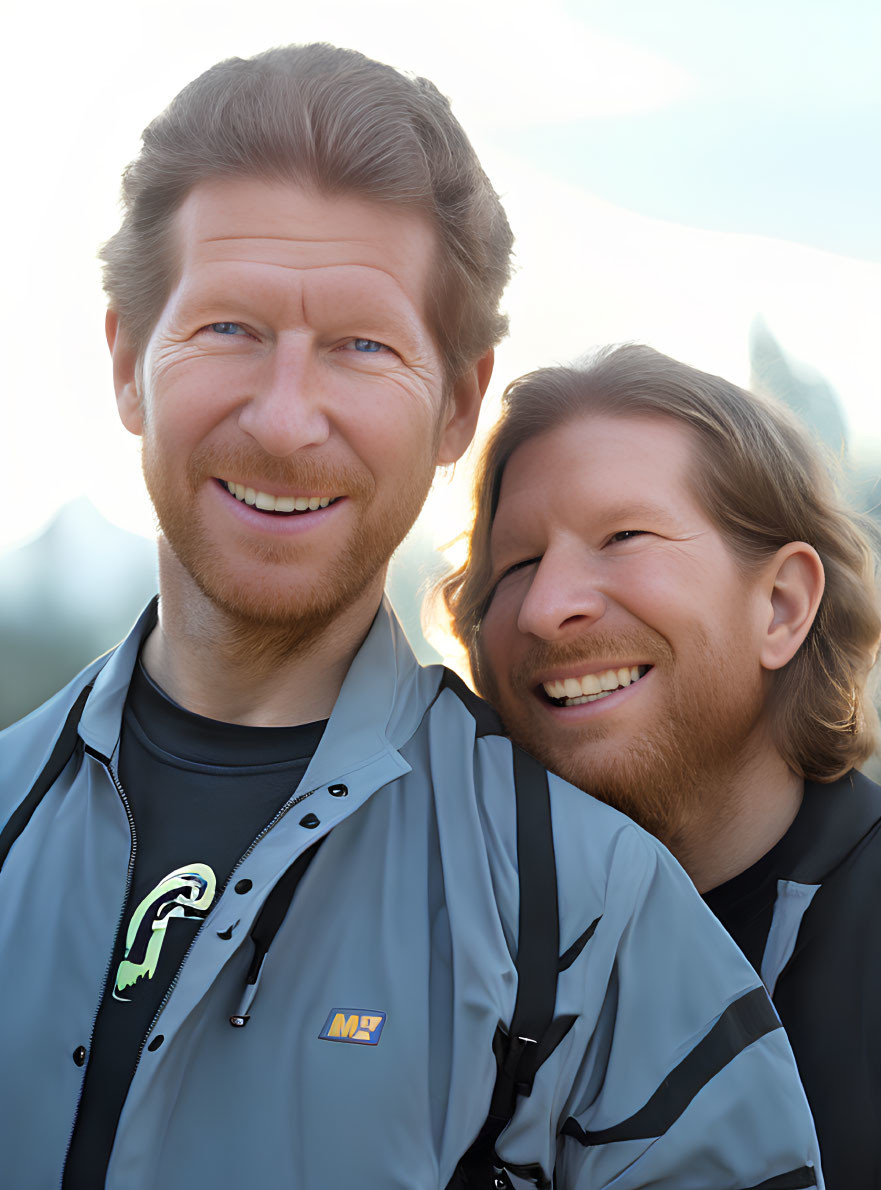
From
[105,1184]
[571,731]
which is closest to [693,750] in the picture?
[571,731]

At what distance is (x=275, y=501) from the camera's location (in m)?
2.06

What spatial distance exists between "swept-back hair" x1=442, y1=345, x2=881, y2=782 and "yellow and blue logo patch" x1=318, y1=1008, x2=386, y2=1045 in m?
1.24

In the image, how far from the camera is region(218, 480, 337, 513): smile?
2062 mm

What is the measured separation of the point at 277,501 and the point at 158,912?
0.79 metres

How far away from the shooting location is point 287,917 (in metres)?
1.80

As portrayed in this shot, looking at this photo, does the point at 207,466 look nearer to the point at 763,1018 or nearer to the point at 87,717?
the point at 87,717

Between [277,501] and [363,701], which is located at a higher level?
[277,501]

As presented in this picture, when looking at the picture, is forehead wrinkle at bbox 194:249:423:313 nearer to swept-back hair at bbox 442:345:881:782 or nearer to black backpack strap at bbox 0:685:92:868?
swept-back hair at bbox 442:345:881:782

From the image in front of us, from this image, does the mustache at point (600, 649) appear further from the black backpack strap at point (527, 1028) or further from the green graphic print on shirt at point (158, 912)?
the green graphic print on shirt at point (158, 912)

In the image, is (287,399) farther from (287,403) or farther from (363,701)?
(363,701)

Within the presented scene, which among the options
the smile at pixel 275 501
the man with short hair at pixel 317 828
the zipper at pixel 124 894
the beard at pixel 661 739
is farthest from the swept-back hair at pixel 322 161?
the zipper at pixel 124 894

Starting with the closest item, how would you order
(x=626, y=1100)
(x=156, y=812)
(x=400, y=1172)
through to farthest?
(x=400, y=1172) → (x=626, y=1100) → (x=156, y=812)

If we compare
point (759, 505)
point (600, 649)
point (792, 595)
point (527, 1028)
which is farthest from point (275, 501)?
point (792, 595)

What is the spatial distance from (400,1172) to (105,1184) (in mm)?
463
